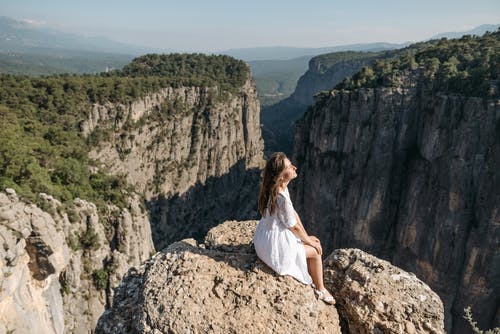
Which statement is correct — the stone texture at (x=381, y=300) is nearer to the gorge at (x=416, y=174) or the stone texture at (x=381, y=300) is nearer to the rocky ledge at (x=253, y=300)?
the rocky ledge at (x=253, y=300)

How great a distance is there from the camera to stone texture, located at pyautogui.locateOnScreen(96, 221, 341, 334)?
22.2ft

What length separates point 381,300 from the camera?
7.79m

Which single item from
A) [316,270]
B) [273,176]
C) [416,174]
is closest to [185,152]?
[416,174]

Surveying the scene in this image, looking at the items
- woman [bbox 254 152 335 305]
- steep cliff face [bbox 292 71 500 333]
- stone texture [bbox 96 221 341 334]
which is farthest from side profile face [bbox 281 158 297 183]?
steep cliff face [bbox 292 71 500 333]

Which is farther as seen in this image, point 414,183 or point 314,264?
point 414,183

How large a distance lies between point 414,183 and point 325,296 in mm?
37449

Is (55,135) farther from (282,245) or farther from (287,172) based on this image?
(282,245)

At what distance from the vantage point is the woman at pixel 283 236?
24.7 feet

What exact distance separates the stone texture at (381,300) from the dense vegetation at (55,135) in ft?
71.2

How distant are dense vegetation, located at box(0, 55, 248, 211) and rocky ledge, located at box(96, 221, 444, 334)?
19584 millimetres

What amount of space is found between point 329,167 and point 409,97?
12216 millimetres

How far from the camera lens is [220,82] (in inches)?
3280

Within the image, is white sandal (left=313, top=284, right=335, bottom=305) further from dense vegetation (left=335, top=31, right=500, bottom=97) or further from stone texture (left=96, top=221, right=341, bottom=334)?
dense vegetation (left=335, top=31, right=500, bottom=97)

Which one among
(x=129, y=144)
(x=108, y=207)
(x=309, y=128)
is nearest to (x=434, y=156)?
(x=309, y=128)
